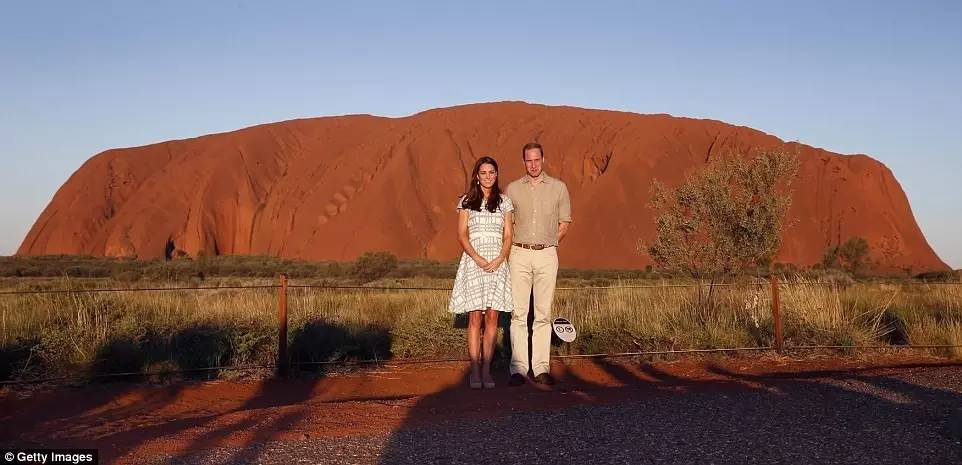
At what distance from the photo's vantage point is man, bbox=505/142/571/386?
8.41 meters

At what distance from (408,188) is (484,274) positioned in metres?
52.1

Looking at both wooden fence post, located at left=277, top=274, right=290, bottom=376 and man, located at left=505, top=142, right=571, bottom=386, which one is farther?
wooden fence post, located at left=277, top=274, right=290, bottom=376

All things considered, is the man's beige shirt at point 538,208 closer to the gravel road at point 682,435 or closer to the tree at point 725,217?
the gravel road at point 682,435

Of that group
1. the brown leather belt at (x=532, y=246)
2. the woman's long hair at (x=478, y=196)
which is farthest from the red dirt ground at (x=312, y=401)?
the woman's long hair at (x=478, y=196)

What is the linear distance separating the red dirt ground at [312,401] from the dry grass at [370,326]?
733 mm

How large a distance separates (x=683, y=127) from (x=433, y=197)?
18000mm

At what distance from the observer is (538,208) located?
8.41 m

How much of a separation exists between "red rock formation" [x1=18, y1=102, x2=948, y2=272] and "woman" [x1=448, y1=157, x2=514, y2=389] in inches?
1681

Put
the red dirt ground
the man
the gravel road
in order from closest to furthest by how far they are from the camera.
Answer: the gravel road < the red dirt ground < the man

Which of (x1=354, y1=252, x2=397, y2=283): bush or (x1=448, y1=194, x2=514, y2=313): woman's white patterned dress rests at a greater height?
(x1=448, y1=194, x2=514, y2=313): woman's white patterned dress

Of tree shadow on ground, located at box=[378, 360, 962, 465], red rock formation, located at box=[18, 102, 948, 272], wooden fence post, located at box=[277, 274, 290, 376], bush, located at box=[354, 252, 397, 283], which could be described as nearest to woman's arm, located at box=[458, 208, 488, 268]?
tree shadow on ground, located at box=[378, 360, 962, 465]

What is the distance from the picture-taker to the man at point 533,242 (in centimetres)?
841

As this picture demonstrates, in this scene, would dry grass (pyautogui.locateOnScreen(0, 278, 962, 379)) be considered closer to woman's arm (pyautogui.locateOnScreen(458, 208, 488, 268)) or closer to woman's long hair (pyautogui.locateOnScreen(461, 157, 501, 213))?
woman's arm (pyautogui.locateOnScreen(458, 208, 488, 268))

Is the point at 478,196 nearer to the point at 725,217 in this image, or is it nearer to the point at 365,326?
the point at 365,326
